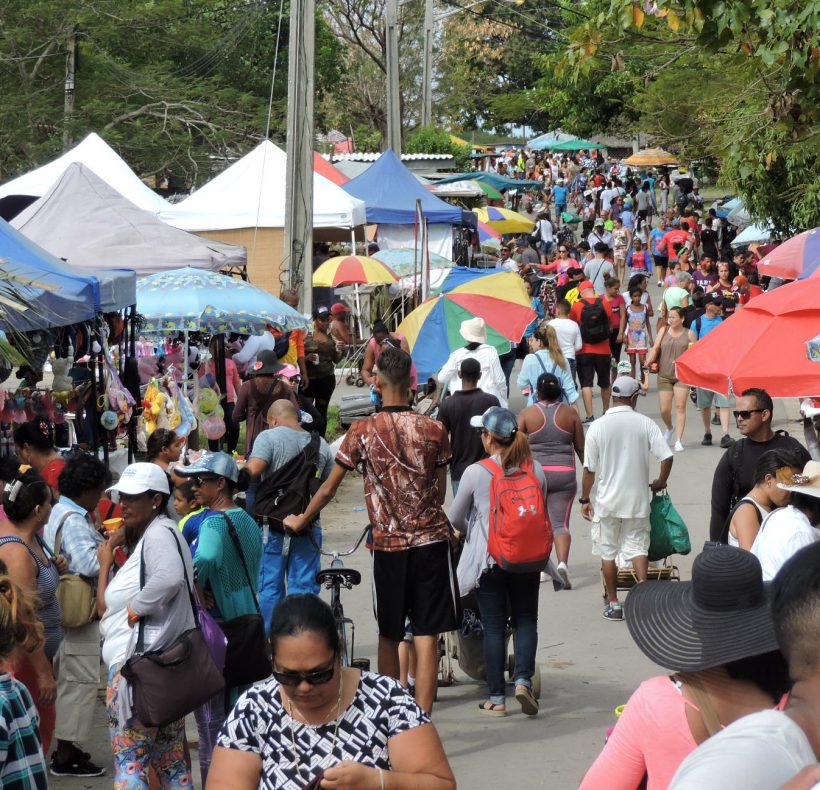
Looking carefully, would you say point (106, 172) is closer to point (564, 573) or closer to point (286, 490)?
point (564, 573)

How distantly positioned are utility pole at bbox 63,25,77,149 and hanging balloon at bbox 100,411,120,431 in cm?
2478

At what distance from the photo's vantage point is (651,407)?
18.7 metres

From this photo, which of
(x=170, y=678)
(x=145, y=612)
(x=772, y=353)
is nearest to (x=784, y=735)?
(x=170, y=678)

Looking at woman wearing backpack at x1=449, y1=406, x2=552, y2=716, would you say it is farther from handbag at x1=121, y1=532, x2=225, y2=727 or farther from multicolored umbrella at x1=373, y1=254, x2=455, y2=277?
multicolored umbrella at x1=373, y1=254, x2=455, y2=277

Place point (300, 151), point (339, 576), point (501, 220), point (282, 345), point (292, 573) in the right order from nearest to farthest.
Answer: point (339, 576) → point (292, 573) → point (282, 345) → point (300, 151) → point (501, 220)

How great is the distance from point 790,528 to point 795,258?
5.85 m

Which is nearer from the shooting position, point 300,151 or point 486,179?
point 300,151

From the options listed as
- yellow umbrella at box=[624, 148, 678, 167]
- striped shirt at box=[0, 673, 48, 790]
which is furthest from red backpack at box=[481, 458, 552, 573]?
yellow umbrella at box=[624, 148, 678, 167]

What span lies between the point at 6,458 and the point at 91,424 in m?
3.12

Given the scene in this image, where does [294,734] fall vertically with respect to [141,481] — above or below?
below

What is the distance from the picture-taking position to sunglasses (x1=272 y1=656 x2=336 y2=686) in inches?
140

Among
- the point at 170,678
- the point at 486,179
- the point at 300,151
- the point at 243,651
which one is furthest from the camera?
the point at 486,179

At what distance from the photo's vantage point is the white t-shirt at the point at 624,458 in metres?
9.12

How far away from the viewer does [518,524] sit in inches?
285
